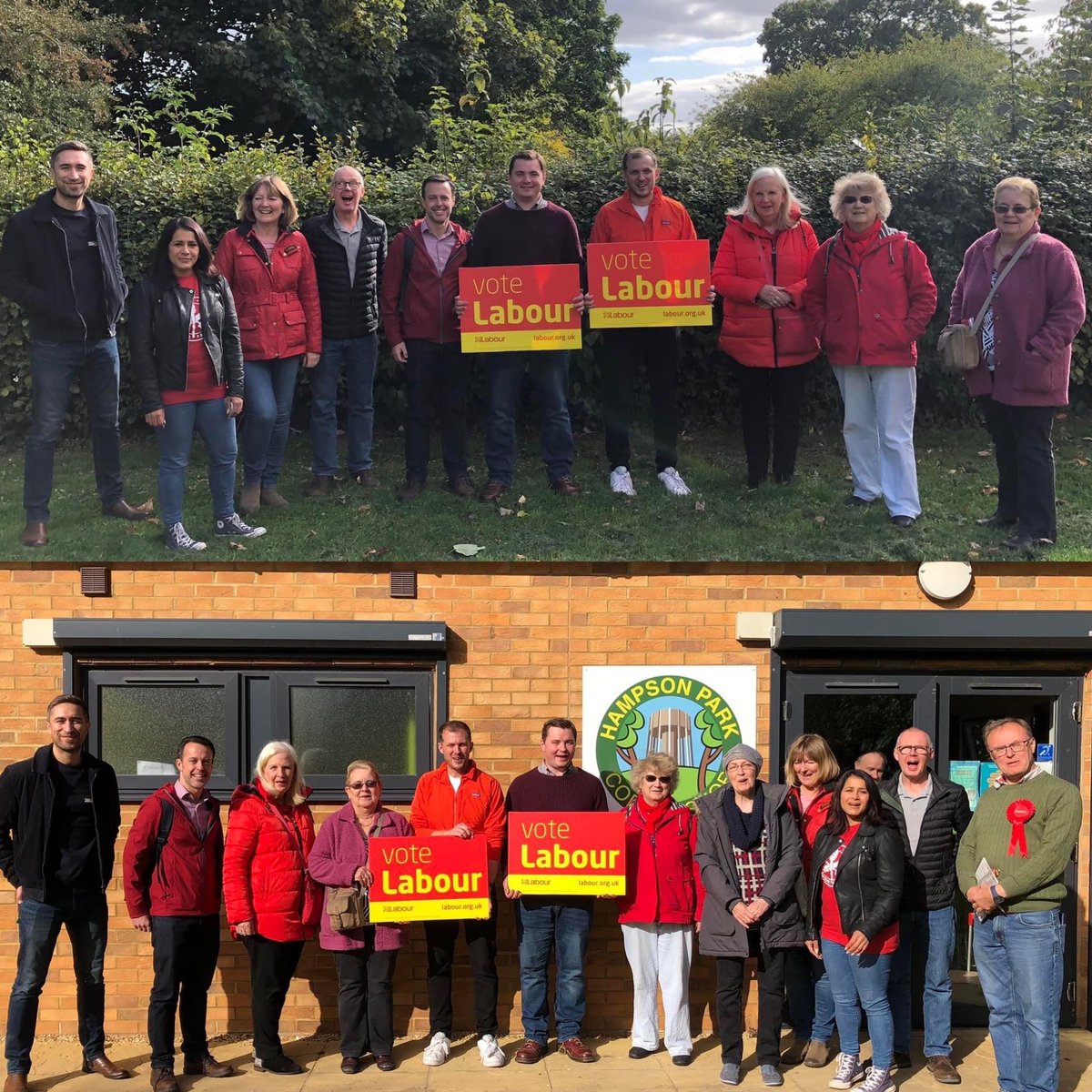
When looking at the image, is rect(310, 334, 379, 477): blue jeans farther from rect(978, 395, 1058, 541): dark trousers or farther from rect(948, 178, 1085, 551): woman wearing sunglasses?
rect(978, 395, 1058, 541): dark trousers

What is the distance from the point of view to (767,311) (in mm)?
6559

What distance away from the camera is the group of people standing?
17.1 feet

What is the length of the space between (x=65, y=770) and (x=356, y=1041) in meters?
1.85

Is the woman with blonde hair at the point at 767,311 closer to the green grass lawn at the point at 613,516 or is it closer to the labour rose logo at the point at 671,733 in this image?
the green grass lawn at the point at 613,516

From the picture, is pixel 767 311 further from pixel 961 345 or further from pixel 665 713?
pixel 665 713

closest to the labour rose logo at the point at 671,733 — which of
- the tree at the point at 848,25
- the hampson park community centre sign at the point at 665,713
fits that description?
the hampson park community centre sign at the point at 665,713

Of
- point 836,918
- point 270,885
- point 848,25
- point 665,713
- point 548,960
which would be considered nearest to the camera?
point 836,918

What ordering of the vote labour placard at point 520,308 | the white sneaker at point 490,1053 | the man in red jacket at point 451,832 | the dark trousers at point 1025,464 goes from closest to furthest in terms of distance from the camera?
the white sneaker at point 490,1053, the man in red jacket at point 451,832, the dark trousers at point 1025,464, the vote labour placard at point 520,308

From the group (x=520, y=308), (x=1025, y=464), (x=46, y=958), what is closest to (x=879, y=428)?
(x=1025, y=464)

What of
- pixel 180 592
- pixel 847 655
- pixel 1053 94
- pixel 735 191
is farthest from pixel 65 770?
pixel 1053 94

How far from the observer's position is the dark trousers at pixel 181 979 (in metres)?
5.41

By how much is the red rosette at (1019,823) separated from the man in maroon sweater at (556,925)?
73.2 inches

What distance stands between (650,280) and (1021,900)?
3.57 m

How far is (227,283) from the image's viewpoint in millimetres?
6469
